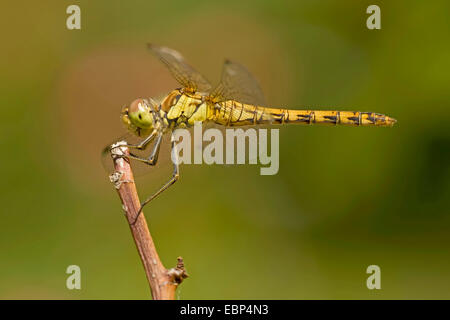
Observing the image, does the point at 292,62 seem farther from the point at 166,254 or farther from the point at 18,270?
Answer: the point at 18,270

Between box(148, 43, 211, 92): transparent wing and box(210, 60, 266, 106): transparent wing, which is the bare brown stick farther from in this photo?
box(210, 60, 266, 106): transparent wing

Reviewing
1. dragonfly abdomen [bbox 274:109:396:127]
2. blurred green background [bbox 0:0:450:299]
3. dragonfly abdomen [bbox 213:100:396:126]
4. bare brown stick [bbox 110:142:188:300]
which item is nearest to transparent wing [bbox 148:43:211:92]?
dragonfly abdomen [bbox 213:100:396:126]

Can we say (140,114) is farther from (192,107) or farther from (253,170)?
(253,170)

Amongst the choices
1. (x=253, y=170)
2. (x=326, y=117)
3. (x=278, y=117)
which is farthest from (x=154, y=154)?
(x=253, y=170)

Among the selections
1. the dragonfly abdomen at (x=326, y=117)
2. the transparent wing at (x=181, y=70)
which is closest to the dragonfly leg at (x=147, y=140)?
the transparent wing at (x=181, y=70)

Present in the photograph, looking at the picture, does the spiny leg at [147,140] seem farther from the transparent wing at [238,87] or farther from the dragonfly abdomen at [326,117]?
the dragonfly abdomen at [326,117]

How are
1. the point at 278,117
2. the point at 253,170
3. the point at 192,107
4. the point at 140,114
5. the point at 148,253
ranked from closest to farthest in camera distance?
the point at 148,253 → the point at 140,114 → the point at 192,107 → the point at 278,117 → the point at 253,170

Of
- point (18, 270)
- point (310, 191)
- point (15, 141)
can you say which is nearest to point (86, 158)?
point (15, 141)
